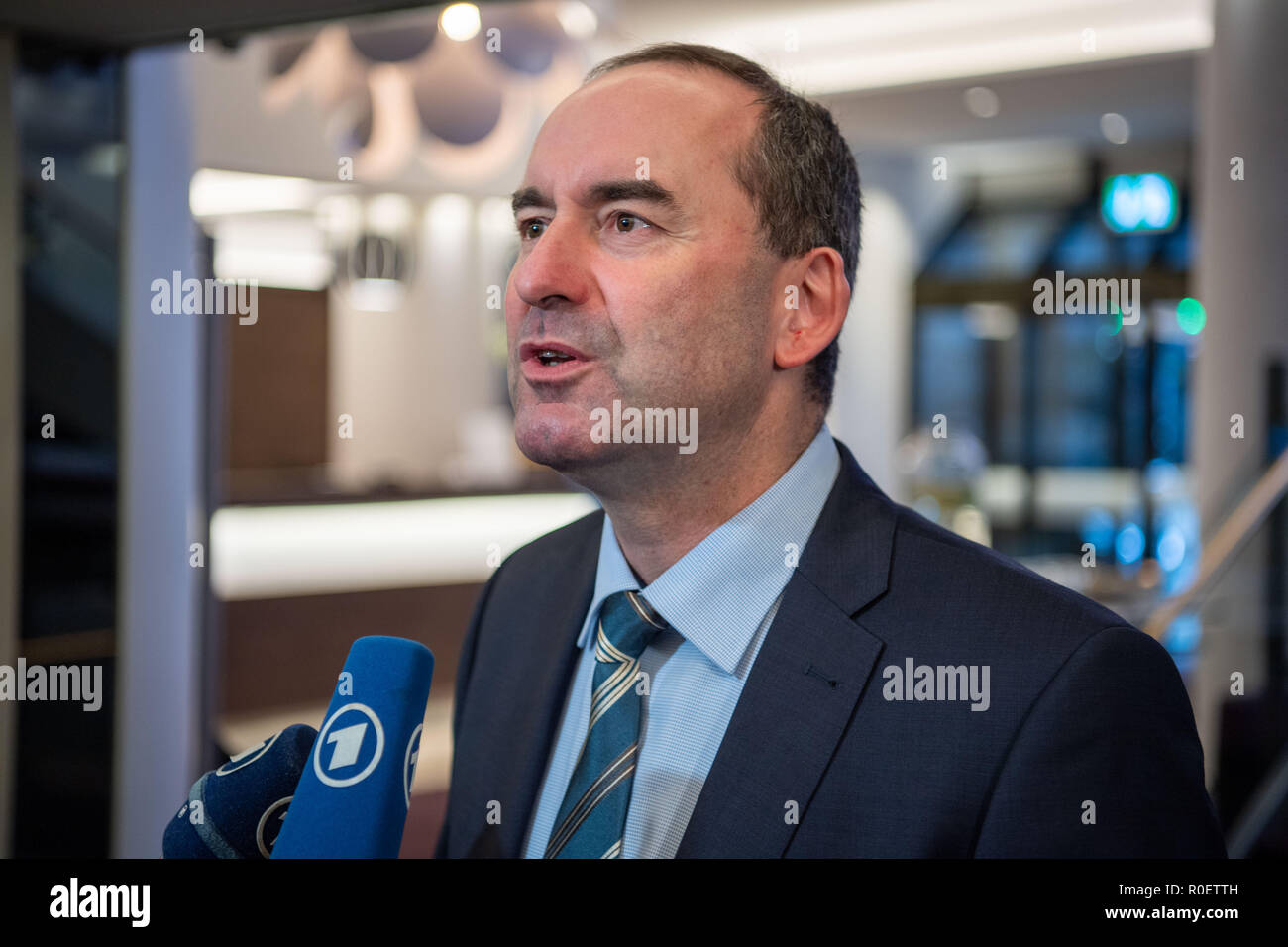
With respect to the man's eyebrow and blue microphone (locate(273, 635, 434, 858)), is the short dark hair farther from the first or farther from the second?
blue microphone (locate(273, 635, 434, 858))

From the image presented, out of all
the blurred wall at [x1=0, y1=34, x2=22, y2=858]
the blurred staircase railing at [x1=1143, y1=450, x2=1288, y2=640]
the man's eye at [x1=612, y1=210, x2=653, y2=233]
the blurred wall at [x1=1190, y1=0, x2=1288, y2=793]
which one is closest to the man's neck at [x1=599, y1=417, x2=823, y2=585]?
the man's eye at [x1=612, y1=210, x2=653, y2=233]

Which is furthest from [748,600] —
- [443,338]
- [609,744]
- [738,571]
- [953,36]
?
[443,338]

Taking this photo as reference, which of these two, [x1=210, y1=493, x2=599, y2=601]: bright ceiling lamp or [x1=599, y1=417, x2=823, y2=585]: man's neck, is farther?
[x1=210, y1=493, x2=599, y2=601]: bright ceiling lamp

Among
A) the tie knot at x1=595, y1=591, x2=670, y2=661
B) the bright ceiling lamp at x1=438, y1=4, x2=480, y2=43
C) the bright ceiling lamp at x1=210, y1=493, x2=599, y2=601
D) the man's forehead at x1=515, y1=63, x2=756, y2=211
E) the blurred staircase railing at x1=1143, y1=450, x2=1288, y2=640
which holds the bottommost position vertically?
the bright ceiling lamp at x1=210, y1=493, x2=599, y2=601

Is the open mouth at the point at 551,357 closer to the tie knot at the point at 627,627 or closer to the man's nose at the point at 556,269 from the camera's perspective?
the man's nose at the point at 556,269

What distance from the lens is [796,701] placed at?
3.35ft

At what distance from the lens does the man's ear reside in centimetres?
115

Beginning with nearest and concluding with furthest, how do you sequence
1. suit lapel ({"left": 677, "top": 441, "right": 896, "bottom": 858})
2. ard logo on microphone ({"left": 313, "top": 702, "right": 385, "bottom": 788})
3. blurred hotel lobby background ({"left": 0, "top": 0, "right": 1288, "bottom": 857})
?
1. ard logo on microphone ({"left": 313, "top": 702, "right": 385, "bottom": 788})
2. suit lapel ({"left": 677, "top": 441, "right": 896, "bottom": 858})
3. blurred hotel lobby background ({"left": 0, "top": 0, "right": 1288, "bottom": 857})

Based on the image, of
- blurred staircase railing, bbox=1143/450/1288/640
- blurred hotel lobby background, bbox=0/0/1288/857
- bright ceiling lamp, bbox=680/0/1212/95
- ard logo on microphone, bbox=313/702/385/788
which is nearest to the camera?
ard logo on microphone, bbox=313/702/385/788

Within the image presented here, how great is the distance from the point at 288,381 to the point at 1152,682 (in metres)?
9.08

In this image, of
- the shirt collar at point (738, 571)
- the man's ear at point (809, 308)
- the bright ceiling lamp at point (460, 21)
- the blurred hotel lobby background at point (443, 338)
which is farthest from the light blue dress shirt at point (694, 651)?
the bright ceiling lamp at point (460, 21)
